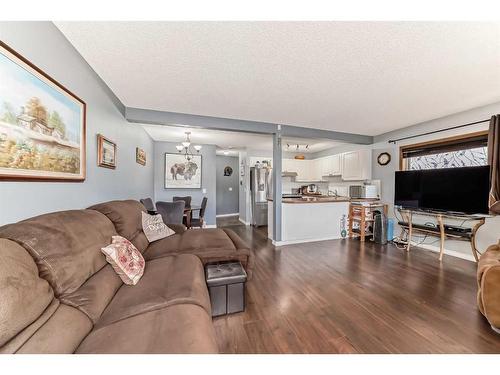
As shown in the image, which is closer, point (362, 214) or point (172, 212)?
point (172, 212)

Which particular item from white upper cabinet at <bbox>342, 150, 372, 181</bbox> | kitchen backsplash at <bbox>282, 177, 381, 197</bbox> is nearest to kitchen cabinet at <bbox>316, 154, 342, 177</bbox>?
white upper cabinet at <bbox>342, 150, 372, 181</bbox>

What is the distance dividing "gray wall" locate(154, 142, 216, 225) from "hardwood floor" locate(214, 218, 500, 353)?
→ 298 centimetres

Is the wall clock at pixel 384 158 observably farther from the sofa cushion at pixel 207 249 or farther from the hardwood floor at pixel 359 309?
the sofa cushion at pixel 207 249

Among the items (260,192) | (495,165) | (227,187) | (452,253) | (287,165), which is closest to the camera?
(495,165)

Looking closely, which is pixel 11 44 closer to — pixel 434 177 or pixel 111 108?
pixel 111 108

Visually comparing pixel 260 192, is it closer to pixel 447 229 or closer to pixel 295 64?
pixel 447 229

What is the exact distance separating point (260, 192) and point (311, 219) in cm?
188

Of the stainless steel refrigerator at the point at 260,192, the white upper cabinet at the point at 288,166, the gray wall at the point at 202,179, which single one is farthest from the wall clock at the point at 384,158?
the gray wall at the point at 202,179

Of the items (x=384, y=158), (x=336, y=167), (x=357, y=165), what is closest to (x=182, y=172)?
(x=336, y=167)

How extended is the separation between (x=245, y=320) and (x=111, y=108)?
291 centimetres

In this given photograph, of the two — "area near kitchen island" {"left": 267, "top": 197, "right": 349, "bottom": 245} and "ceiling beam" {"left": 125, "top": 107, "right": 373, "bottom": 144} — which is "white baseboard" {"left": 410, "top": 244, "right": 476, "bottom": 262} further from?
"ceiling beam" {"left": 125, "top": 107, "right": 373, "bottom": 144}

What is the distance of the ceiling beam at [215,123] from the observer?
3.06m

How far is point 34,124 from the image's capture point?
1229 mm

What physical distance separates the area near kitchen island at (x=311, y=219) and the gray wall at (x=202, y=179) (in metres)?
2.09
